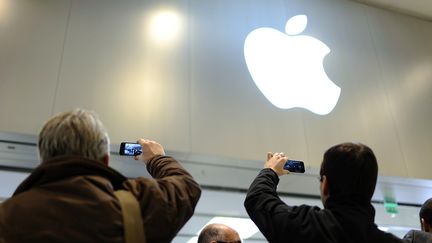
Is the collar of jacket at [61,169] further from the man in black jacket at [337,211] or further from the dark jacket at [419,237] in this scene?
the dark jacket at [419,237]

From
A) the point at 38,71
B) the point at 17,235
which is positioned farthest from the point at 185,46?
the point at 17,235

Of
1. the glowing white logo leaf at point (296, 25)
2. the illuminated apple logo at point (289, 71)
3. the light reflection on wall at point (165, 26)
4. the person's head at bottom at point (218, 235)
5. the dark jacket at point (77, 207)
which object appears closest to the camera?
the dark jacket at point (77, 207)

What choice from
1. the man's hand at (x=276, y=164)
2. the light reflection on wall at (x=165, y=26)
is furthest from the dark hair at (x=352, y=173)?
the light reflection on wall at (x=165, y=26)

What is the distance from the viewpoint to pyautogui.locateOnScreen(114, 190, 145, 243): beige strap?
0.77 metres

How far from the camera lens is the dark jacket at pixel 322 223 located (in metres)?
0.93

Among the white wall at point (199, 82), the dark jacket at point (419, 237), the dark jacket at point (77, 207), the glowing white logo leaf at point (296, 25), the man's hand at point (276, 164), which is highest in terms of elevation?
the glowing white logo leaf at point (296, 25)

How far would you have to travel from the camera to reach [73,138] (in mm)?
839

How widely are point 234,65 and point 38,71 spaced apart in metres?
1.14

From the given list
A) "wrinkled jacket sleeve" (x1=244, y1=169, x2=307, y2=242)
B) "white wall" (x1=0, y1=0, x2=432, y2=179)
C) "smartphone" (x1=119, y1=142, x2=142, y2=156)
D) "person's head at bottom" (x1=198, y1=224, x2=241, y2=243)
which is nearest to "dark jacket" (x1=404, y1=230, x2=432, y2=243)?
"wrinkled jacket sleeve" (x1=244, y1=169, x2=307, y2=242)

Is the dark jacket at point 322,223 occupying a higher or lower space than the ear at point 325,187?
lower

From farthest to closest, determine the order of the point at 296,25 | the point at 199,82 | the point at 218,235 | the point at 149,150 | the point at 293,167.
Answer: the point at 296,25, the point at 199,82, the point at 218,235, the point at 293,167, the point at 149,150

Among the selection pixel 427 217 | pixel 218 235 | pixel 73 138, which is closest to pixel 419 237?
pixel 427 217

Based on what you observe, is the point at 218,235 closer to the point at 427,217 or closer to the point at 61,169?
the point at 427,217

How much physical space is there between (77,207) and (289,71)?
2.07 m
